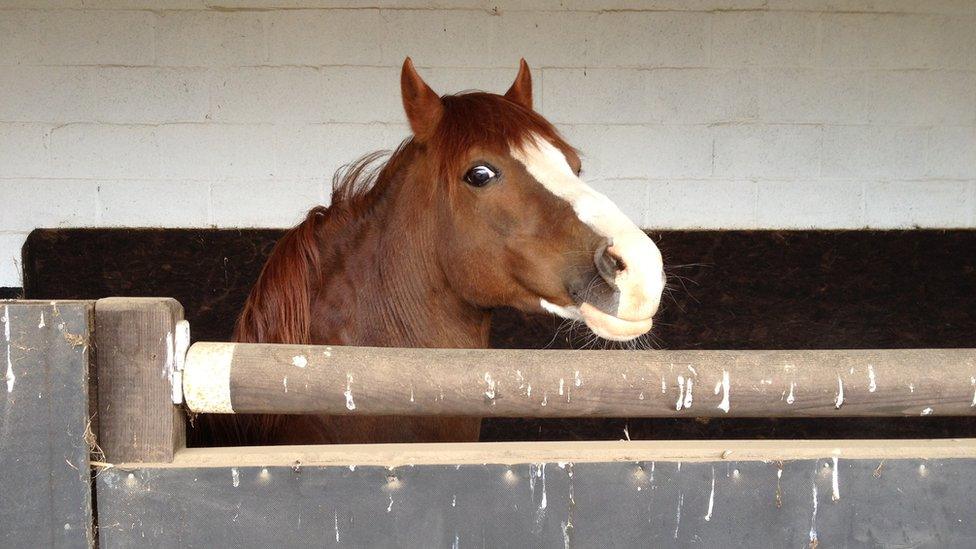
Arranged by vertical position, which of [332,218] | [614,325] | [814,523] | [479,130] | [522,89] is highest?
[522,89]

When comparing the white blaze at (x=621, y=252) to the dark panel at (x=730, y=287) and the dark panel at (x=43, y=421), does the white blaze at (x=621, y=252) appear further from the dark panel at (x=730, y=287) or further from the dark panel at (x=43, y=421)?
the dark panel at (x=730, y=287)

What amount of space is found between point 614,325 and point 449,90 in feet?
7.52

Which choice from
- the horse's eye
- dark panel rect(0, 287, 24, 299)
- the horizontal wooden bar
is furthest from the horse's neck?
dark panel rect(0, 287, 24, 299)

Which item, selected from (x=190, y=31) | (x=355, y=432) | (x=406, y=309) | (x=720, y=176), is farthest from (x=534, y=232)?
(x=190, y=31)

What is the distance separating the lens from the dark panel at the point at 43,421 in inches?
38.2

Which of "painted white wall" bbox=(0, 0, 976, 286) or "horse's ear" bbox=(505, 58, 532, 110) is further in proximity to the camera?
"painted white wall" bbox=(0, 0, 976, 286)

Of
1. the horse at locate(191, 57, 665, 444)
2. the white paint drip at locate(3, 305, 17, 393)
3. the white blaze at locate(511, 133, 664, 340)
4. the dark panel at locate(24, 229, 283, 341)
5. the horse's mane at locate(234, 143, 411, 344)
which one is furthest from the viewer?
the dark panel at locate(24, 229, 283, 341)

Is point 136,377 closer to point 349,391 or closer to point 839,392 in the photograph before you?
point 349,391

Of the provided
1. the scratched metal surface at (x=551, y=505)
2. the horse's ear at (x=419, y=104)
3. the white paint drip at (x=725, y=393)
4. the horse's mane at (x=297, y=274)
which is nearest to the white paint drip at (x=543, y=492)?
the scratched metal surface at (x=551, y=505)

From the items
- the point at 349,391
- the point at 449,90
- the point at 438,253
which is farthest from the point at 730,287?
the point at 349,391

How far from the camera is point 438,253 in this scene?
1903 mm

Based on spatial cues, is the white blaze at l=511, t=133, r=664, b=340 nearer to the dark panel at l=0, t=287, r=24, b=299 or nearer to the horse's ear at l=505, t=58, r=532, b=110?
the horse's ear at l=505, t=58, r=532, b=110

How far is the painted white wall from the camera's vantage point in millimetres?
3592

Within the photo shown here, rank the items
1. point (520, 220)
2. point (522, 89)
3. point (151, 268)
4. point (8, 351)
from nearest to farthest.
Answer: point (8, 351)
point (520, 220)
point (522, 89)
point (151, 268)
